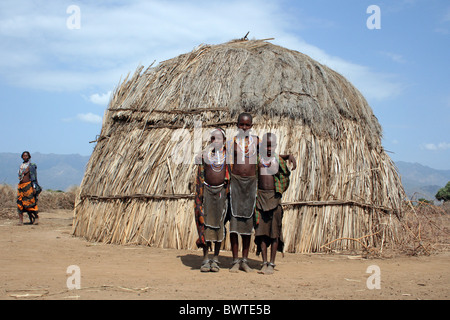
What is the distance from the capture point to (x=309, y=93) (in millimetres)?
7953

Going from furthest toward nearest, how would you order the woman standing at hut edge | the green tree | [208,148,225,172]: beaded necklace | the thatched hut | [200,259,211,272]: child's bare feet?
1. the green tree
2. the woman standing at hut edge
3. the thatched hut
4. [208,148,225,172]: beaded necklace
5. [200,259,211,272]: child's bare feet

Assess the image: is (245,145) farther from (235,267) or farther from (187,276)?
(187,276)

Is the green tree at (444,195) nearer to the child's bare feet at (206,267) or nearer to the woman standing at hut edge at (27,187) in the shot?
the woman standing at hut edge at (27,187)

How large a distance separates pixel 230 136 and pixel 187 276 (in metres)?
2.93

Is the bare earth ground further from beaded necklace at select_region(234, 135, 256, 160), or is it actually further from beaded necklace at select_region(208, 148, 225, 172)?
beaded necklace at select_region(234, 135, 256, 160)

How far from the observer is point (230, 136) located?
7.47 m

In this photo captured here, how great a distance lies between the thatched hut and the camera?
24.0 ft

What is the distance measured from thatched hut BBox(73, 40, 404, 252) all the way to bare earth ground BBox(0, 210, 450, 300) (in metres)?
0.49

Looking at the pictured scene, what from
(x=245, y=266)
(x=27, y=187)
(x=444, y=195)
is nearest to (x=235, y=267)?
(x=245, y=266)

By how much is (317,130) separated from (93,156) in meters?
4.22

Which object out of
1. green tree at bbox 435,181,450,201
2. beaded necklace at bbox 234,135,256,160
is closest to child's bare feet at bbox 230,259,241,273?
beaded necklace at bbox 234,135,256,160

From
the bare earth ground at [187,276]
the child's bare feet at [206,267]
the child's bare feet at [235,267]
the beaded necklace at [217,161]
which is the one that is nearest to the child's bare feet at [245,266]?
the child's bare feet at [235,267]
